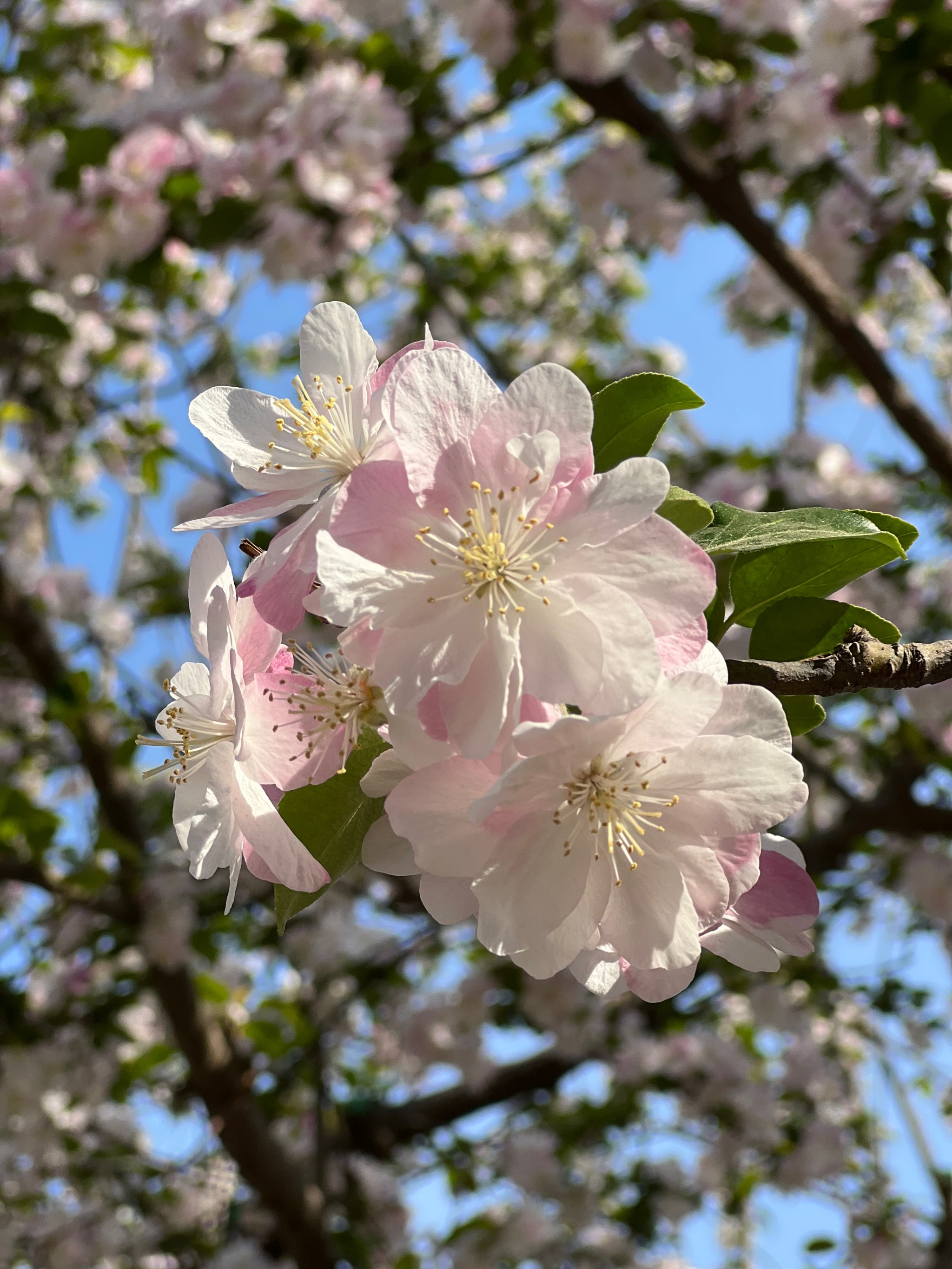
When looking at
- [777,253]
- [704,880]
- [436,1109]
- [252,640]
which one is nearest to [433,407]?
[252,640]

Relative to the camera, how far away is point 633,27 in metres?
2.39

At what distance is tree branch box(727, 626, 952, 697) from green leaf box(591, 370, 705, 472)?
0.43 feet

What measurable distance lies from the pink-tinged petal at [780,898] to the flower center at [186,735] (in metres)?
0.29

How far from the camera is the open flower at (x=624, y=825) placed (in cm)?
51

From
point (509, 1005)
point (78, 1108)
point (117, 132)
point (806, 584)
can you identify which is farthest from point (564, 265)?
point (806, 584)

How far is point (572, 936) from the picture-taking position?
0.54 metres

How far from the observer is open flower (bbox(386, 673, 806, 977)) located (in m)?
0.51

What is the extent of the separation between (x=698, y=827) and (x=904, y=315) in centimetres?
467

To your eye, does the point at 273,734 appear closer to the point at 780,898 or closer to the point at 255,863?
the point at 255,863

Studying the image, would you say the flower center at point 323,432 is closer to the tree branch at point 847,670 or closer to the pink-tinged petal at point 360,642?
the pink-tinged petal at point 360,642

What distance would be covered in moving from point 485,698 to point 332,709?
0.40 ft

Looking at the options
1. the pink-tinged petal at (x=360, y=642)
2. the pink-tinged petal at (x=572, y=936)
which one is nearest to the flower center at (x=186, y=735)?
the pink-tinged petal at (x=360, y=642)

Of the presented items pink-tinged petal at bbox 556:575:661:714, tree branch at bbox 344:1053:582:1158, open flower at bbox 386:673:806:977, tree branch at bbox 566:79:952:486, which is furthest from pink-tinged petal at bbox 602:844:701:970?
tree branch at bbox 344:1053:582:1158

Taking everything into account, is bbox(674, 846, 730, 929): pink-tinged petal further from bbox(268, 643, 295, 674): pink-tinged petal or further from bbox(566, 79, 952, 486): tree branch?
bbox(566, 79, 952, 486): tree branch
